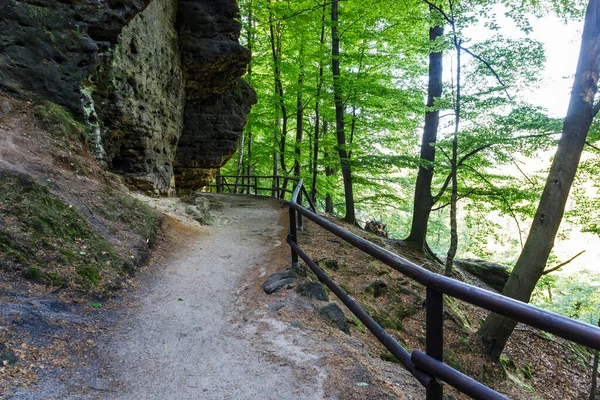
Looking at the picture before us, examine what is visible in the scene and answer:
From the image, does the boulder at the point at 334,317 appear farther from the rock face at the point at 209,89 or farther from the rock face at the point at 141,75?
the rock face at the point at 209,89

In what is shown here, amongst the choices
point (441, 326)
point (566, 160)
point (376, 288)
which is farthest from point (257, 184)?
point (441, 326)

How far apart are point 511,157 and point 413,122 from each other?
3791 millimetres

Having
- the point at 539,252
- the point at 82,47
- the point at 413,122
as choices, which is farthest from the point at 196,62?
the point at 539,252

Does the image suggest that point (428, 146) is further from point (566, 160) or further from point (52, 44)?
point (52, 44)

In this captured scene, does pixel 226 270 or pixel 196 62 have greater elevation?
pixel 196 62

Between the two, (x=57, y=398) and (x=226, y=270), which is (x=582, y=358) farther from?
(x=57, y=398)

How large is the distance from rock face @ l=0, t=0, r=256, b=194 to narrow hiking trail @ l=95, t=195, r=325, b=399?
4.22 m

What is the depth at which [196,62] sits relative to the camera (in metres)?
11.9

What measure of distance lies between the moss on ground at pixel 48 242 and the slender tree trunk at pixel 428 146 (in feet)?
30.1

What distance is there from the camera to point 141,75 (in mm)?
9273

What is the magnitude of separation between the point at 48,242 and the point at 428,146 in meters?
10.4

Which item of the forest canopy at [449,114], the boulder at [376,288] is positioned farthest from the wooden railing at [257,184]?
the boulder at [376,288]

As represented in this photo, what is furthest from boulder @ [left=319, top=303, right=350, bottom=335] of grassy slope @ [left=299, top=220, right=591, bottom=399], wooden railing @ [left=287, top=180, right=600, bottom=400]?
wooden railing @ [left=287, top=180, right=600, bottom=400]

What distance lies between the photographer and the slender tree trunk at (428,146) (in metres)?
11.0
